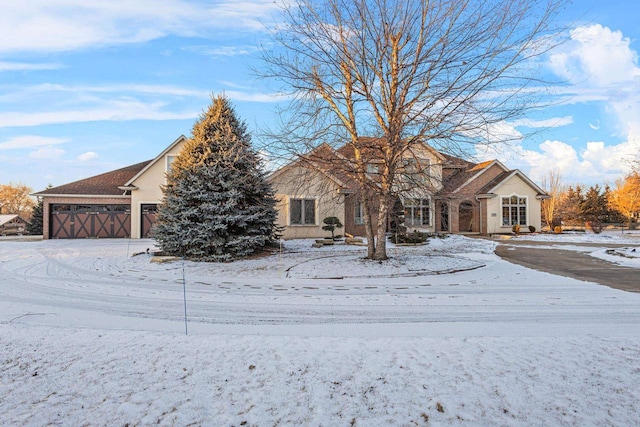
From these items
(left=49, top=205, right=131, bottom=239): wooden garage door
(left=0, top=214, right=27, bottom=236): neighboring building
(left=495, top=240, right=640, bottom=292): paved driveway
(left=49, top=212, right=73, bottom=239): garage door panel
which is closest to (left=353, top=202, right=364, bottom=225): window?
(left=495, top=240, right=640, bottom=292): paved driveway

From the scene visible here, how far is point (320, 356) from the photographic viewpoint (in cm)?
432

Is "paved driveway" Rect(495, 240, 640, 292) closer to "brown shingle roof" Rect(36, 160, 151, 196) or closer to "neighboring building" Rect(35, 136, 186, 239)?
"neighboring building" Rect(35, 136, 186, 239)

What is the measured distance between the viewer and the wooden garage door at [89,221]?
25297mm

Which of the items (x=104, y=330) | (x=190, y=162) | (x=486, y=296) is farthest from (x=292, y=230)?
(x=104, y=330)

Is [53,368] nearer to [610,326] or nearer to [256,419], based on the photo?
[256,419]

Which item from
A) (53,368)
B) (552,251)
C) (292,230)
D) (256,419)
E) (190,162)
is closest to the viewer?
(256,419)

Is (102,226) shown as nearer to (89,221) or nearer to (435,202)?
(89,221)

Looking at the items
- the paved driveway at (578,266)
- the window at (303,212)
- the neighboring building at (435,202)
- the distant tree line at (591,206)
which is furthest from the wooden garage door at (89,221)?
the distant tree line at (591,206)

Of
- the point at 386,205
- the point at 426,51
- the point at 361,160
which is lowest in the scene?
the point at 386,205

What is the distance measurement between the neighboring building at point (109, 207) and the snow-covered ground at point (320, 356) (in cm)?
1688

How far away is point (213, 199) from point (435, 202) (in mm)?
8606

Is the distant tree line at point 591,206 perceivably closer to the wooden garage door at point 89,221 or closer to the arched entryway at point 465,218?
the arched entryway at point 465,218

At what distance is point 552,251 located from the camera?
17359 mm

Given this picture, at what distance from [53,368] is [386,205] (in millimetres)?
9996
